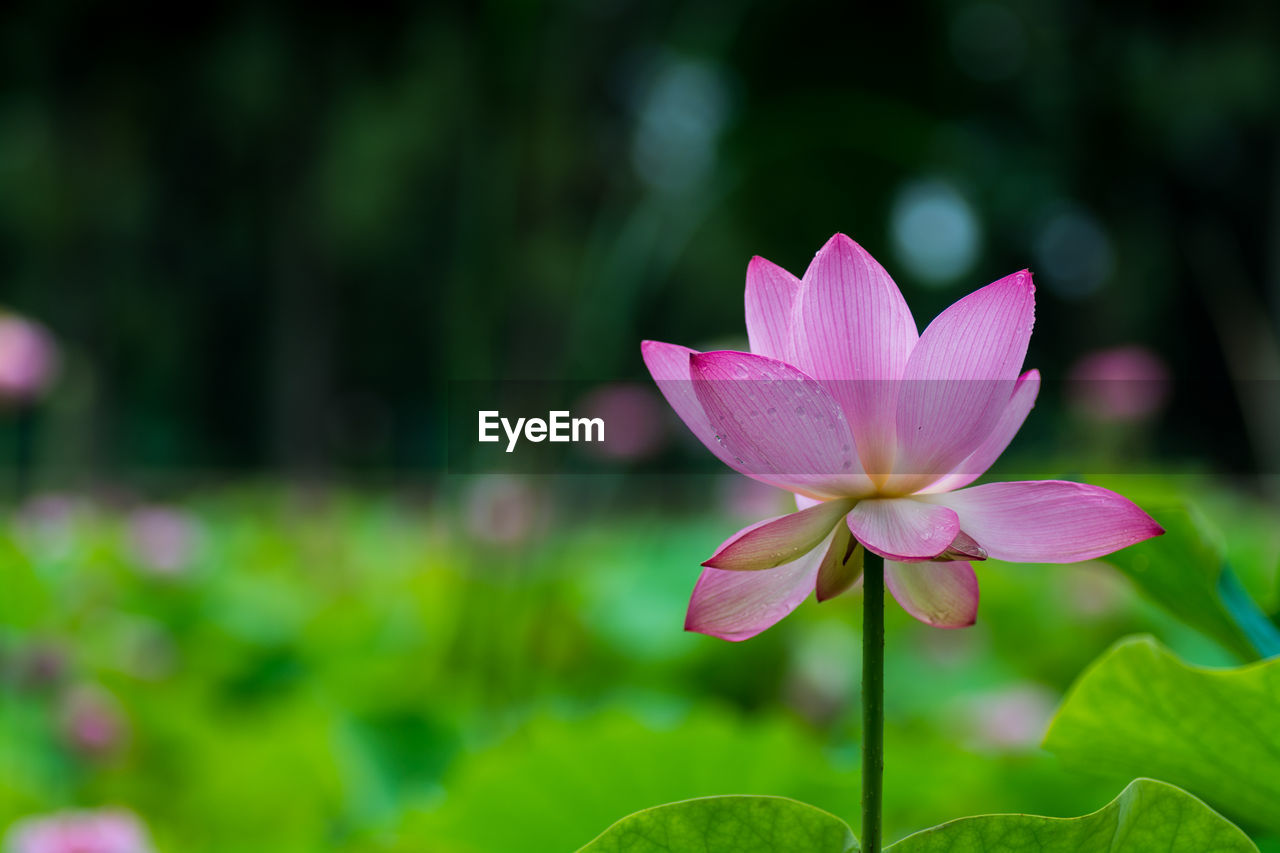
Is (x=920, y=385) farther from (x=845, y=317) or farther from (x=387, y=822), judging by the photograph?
(x=387, y=822)

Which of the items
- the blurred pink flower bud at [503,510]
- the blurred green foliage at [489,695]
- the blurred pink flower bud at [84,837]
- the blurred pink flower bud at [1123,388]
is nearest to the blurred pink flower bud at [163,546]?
the blurred green foliage at [489,695]

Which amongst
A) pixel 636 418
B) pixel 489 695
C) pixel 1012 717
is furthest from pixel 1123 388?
pixel 489 695

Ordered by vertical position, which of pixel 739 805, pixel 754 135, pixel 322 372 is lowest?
pixel 322 372

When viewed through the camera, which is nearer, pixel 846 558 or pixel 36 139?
pixel 846 558

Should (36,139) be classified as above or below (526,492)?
above

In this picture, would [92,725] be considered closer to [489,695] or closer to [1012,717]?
[489,695]

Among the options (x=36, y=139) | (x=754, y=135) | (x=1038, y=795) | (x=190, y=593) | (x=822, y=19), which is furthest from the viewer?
(x=36, y=139)

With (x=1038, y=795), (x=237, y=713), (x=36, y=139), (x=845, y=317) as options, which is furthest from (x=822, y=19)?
(x=36, y=139)
